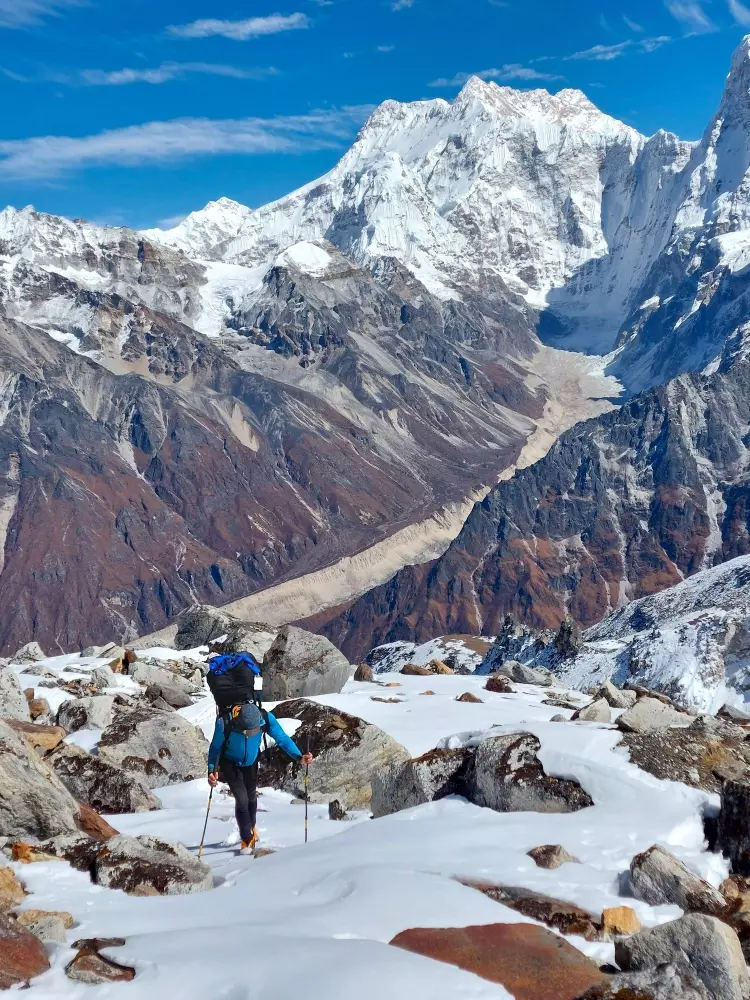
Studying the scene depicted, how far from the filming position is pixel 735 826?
15.3 m

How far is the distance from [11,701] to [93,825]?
9283 millimetres

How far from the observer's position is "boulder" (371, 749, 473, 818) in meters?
18.6

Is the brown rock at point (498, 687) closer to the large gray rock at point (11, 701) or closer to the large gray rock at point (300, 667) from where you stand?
the large gray rock at point (300, 667)

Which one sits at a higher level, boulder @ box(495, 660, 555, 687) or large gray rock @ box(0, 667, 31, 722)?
large gray rock @ box(0, 667, 31, 722)

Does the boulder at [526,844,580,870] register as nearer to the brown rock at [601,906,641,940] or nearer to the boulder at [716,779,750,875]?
the brown rock at [601,906,641,940]

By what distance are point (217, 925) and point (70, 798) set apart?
5856mm

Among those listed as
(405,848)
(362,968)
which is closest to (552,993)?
(362,968)

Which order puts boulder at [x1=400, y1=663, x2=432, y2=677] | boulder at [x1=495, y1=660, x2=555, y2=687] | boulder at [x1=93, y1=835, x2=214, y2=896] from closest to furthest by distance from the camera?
boulder at [x1=93, y1=835, x2=214, y2=896] → boulder at [x1=400, y1=663, x2=432, y2=677] → boulder at [x1=495, y1=660, x2=555, y2=687]

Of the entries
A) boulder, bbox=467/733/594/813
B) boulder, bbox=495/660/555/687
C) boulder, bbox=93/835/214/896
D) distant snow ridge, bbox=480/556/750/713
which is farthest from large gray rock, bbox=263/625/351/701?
distant snow ridge, bbox=480/556/750/713

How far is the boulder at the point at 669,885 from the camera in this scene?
13.1m

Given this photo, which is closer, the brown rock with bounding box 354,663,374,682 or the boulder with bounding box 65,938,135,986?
the boulder with bounding box 65,938,135,986

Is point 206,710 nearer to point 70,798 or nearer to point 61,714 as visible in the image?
point 61,714

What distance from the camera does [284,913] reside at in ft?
41.6

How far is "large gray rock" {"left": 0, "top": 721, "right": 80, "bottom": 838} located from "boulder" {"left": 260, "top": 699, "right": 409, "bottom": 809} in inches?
267
